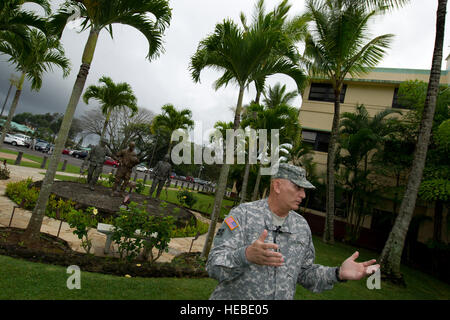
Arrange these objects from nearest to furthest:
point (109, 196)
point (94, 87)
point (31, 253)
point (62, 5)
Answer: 1. point (31, 253)
2. point (62, 5)
3. point (109, 196)
4. point (94, 87)

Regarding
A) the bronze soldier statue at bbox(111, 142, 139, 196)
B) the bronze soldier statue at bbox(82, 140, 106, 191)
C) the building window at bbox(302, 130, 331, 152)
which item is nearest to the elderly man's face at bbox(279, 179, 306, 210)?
the bronze soldier statue at bbox(111, 142, 139, 196)

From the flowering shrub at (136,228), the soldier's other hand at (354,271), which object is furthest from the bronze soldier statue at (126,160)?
the soldier's other hand at (354,271)

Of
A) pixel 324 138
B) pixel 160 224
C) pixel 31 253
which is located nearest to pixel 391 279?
pixel 160 224

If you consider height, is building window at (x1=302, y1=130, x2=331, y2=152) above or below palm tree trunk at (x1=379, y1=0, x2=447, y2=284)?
above

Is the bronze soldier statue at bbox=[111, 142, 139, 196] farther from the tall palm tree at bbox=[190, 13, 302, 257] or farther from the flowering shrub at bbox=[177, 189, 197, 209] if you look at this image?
the tall palm tree at bbox=[190, 13, 302, 257]

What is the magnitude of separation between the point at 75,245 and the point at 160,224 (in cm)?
212

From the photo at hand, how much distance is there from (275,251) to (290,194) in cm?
43

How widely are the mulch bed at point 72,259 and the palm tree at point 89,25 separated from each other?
0.34m

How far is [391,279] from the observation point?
6.65 m

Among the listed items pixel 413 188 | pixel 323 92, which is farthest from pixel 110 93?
pixel 413 188

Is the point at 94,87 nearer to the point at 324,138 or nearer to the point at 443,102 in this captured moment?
the point at 324,138

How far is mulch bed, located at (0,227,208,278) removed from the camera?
3795 mm

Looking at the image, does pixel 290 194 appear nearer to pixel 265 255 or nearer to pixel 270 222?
pixel 270 222

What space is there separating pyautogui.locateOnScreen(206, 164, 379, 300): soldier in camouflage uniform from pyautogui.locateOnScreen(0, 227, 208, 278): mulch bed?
2860mm
